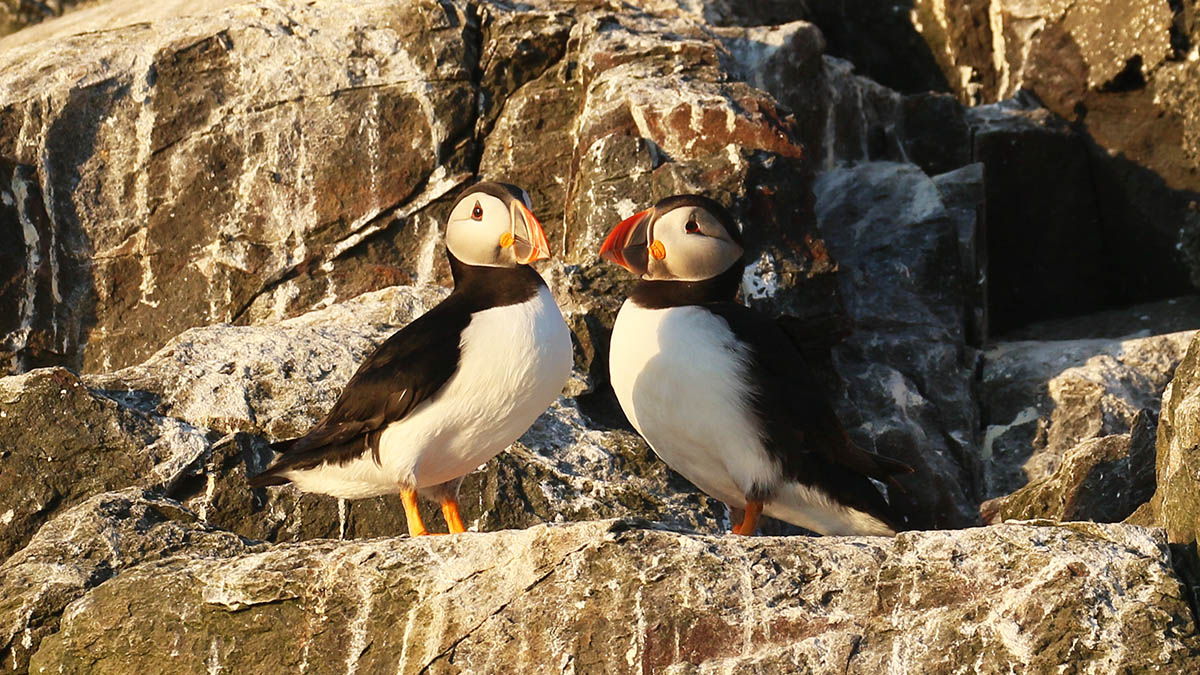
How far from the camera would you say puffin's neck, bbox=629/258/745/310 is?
620 centimetres

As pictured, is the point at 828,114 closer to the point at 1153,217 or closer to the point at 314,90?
the point at 1153,217

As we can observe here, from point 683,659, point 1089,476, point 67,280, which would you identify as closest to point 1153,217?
point 1089,476

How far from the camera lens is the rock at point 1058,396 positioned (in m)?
8.65

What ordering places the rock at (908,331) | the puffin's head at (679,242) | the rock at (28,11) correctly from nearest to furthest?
the puffin's head at (679,242)
the rock at (908,331)
the rock at (28,11)

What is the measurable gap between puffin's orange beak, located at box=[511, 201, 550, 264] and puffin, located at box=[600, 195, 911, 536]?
59 cm

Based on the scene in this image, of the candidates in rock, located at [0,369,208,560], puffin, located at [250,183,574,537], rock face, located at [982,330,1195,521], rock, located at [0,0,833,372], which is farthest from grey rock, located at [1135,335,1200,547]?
rock, located at [0,0,833,372]

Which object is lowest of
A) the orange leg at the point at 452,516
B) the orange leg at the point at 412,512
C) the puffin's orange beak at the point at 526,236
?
the orange leg at the point at 452,516

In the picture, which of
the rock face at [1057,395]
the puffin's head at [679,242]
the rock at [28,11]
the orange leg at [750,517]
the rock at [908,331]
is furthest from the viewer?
the rock at [28,11]

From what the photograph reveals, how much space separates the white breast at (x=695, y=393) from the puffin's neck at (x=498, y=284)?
19.8 inches

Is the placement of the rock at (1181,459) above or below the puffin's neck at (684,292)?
below

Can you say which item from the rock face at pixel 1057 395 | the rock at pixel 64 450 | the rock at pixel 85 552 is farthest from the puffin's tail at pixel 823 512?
the rock at pixel 64 450

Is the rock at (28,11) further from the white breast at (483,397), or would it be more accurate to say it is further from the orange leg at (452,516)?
the white breast at (483,397)

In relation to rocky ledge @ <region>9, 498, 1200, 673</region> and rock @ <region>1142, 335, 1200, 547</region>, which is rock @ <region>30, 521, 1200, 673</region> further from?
rock @ <region>1142, 335, 1200, 547</region>

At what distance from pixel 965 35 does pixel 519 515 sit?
8094 millimetres
